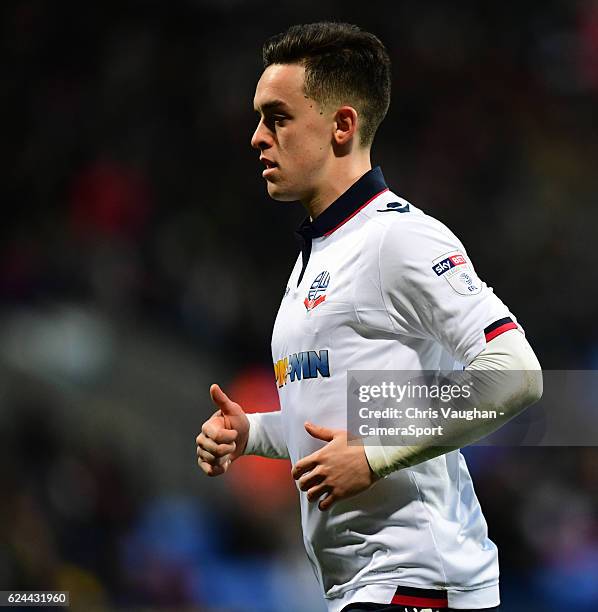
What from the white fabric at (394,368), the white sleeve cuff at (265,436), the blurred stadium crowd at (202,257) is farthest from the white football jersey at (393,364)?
the blurred stadium crowd at (202,257)

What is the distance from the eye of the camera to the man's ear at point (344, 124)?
265 centimetres

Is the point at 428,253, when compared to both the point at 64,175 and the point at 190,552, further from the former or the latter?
the point at 64,175

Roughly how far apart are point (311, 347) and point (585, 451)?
4214mm

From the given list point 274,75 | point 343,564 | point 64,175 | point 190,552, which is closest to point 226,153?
point 64,175

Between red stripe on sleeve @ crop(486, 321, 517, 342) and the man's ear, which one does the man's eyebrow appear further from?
red stripe on sleeve @ crop(486, 321, 517, 342)

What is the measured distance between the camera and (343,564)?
241 cm

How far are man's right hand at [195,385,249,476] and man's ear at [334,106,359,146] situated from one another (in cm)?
73

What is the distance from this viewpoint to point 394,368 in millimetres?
2385

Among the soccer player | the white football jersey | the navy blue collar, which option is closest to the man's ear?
the soccer player

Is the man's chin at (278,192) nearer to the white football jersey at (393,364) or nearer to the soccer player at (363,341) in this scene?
the soccer player at (363,341)

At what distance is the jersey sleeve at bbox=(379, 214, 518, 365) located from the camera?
7.34 ft

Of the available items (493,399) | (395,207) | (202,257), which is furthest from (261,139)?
(202,257)

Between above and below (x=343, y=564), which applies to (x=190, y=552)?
below

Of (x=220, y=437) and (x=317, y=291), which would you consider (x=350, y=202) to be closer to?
(x=317, y=291)
